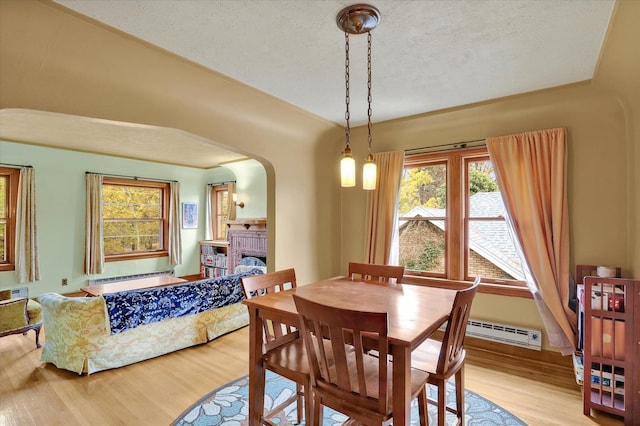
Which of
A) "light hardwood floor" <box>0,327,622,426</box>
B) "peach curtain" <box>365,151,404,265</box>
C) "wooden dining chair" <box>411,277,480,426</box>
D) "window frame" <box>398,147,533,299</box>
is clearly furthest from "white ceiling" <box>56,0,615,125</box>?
"light hardwood floor" <box>0,327,622,426</box>

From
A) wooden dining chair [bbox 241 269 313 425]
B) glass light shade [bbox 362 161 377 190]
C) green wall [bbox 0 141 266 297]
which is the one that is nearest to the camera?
wooden dining chair [bbox 241 269 313 425]

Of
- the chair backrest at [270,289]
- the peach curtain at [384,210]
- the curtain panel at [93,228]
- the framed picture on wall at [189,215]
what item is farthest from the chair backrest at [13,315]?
the peach curtain at [384,210]

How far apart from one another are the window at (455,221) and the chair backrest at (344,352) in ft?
7.95

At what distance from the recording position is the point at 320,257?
418cm

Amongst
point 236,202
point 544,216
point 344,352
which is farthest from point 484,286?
point 236,202

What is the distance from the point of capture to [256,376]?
187 centimetres

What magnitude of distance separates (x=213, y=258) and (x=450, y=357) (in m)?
5.98

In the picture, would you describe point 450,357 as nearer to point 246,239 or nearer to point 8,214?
point 246,239

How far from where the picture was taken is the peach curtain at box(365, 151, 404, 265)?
3867 mm

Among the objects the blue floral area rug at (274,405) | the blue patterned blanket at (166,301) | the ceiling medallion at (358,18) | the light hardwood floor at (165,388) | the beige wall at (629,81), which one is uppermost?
the ceiling medallion at (358,18)

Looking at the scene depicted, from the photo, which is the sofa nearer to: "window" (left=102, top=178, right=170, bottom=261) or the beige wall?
"window" (left=102, top=178, right=170, bottom=261)

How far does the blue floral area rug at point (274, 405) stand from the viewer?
2.19m

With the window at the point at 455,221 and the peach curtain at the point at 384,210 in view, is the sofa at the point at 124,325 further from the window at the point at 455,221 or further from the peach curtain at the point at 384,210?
the window at the point at 455,221

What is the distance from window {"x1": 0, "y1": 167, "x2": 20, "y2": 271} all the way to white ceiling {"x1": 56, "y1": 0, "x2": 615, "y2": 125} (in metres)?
4.55
